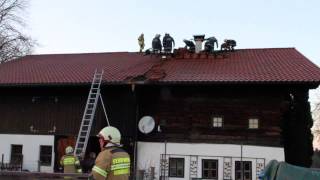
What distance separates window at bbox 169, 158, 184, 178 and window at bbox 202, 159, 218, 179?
2.87 ft

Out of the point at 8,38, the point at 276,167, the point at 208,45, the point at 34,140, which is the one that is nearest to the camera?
the point at 276,167

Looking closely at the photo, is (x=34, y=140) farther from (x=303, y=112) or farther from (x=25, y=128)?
(x=303, y=112)

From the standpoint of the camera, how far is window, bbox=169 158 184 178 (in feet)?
67.2

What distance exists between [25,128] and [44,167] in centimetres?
198

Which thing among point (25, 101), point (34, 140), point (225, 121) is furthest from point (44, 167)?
point (225, 121)

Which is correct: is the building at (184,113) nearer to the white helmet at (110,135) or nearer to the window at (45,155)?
the window at (45,155)

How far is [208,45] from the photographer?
24.4 metres

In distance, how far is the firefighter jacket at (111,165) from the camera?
19.9 ft

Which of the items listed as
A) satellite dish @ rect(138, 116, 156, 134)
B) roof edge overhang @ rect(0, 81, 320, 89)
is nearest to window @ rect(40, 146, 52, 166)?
roof edge overhang @ rect(0, 81, 320, 89)

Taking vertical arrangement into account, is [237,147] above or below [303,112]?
below

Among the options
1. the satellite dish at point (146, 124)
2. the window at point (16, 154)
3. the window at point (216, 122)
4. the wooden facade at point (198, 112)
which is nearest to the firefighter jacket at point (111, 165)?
the wooden facade at point (198, 112)

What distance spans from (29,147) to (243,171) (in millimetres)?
9337

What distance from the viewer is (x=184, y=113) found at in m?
20.9

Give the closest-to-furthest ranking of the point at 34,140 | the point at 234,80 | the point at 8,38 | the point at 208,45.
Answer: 1. the point at 234,80
2. the point at 34,140
3. the point at 208,45
4. the point at 8,38
